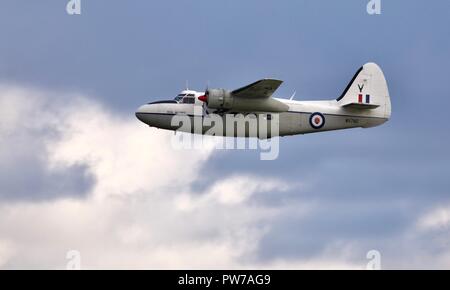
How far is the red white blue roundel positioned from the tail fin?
5.35ft

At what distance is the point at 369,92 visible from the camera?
57.9 meters

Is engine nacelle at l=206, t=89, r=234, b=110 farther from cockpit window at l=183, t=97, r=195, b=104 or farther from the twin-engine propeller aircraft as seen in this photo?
cockpit window at l=183, t=97, r=195, b=104

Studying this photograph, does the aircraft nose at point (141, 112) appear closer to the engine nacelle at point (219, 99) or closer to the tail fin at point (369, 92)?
the engine nacelle at point (219, 99)

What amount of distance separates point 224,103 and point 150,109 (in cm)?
→ 411

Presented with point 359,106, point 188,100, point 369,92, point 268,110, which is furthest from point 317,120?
point 188,100

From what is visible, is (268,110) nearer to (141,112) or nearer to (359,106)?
(359,106)

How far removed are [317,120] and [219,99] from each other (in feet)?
20.9

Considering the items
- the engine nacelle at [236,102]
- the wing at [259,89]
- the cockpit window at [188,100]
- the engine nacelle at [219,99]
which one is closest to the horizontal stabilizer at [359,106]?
the engine nacelle at [236,102]

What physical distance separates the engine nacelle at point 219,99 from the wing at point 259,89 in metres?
0.39

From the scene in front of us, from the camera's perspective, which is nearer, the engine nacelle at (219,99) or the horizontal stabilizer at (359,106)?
the engine nacelle at (219,99)

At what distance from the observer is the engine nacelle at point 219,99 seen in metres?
52.1

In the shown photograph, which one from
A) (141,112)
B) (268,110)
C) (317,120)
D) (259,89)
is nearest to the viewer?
(259,89)
